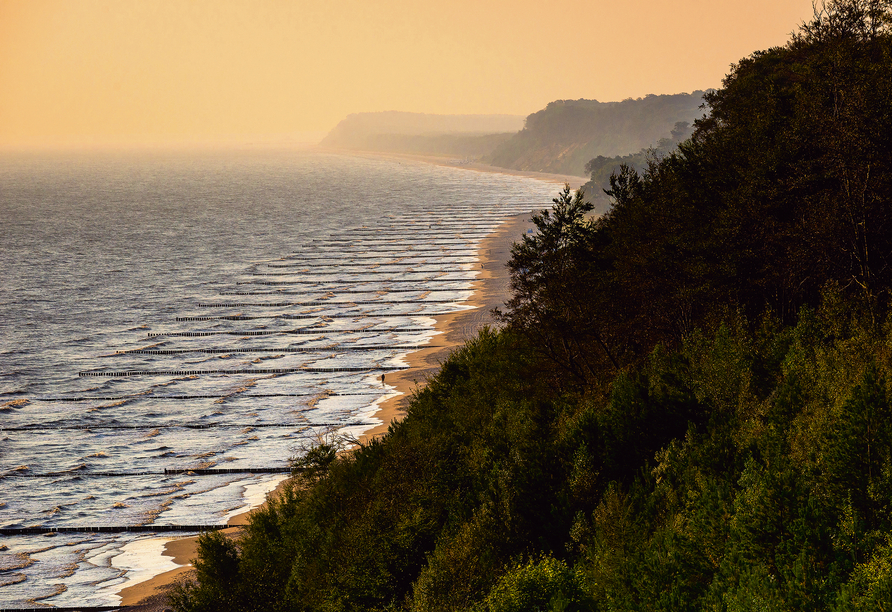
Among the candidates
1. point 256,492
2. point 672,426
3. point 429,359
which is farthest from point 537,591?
point 429,359

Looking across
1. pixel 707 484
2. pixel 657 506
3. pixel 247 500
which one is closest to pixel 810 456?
pixel 707 484

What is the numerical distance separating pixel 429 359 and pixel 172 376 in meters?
20.3

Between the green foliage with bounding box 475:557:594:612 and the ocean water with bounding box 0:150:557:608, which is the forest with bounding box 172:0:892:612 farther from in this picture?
the ocean water with bounding box 0:150:557:608

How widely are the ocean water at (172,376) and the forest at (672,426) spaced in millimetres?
7462

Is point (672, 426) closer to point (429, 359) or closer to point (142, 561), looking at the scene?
point (142, 561)

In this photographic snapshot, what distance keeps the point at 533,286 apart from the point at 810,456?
23.4 metres

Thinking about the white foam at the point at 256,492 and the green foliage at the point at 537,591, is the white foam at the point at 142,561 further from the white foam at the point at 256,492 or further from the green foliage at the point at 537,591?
the green foliage at the point at 537,591

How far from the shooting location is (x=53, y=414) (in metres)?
56.5

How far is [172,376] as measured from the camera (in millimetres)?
64062

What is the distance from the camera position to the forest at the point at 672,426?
16.0m

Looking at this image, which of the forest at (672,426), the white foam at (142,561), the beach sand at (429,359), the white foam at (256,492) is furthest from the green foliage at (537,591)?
the white foam at (256,492)

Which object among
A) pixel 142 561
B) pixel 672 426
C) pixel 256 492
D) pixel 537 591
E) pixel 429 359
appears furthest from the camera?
pixel 429 359

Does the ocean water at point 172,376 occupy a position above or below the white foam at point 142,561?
above

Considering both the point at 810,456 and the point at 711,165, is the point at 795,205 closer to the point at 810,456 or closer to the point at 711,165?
the point at 711,165
